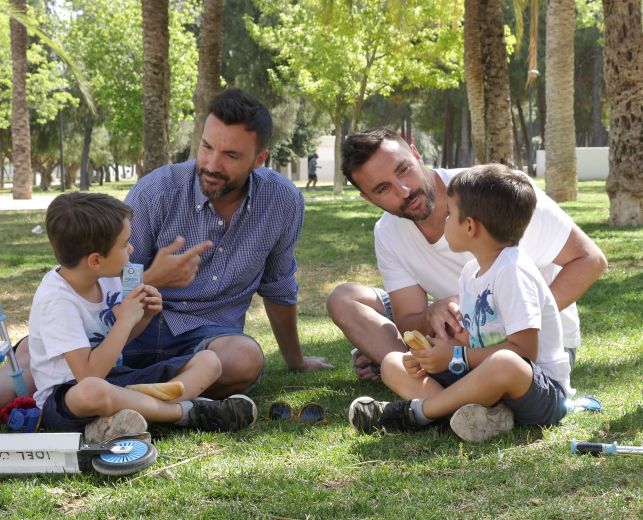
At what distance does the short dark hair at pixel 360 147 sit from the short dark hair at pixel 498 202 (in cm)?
67

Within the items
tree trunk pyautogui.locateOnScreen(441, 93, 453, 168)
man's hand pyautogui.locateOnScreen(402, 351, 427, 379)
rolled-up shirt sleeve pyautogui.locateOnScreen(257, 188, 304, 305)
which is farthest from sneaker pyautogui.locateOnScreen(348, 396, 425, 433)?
tree trunk pyautogui.locateOnScreen(441, 93, 453, 168)

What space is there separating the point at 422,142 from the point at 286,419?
8422 centimetres

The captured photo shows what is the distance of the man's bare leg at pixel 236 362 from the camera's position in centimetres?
411

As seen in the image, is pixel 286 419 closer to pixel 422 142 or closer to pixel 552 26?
pixel 552 26

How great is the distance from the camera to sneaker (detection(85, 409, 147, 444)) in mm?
3432

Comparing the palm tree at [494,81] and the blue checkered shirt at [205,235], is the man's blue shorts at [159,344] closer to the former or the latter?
the blue checkered shirt at [205,235]

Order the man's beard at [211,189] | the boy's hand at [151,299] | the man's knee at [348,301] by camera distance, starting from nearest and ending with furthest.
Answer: the boy's hand at [151,299]
the man's beard at [211,189]
the man's knee at [348,301]

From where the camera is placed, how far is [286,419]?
13.0ft

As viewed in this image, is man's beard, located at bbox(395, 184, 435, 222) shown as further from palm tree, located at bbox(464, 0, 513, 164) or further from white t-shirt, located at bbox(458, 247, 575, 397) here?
palm tree, located at bbox(464, 0, 513, 164)

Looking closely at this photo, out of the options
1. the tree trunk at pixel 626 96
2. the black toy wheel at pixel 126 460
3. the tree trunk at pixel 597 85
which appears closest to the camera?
the black toy wheel at pixel 126 460

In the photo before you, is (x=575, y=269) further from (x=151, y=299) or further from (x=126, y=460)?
(x=126, y=460)

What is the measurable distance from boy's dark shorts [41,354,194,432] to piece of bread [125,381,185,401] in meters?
0.24

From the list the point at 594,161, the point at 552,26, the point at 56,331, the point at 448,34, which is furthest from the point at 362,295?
the point at 594,161

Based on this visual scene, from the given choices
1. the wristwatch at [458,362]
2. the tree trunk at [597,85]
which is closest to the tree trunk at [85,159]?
the tree trunk at [597,85]
